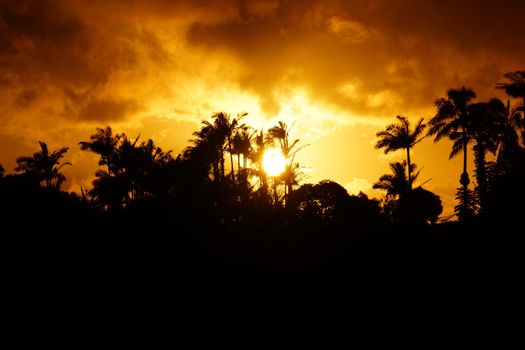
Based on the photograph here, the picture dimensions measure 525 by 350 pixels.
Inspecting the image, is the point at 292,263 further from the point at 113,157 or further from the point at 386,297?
the point at 113,157

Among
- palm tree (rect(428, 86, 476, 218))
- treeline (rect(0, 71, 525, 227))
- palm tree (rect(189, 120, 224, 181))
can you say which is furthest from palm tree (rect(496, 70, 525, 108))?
palm tree (rect(189, 120, 224, 181))

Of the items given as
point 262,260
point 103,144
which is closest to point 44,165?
point 103,144

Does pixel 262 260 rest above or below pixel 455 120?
below

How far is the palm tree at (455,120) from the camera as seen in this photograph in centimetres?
3128

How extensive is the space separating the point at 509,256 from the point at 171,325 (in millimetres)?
10650

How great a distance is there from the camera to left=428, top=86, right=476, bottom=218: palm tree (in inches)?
1232

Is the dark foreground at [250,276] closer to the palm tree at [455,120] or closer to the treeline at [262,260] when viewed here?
the treeline at [262,260]

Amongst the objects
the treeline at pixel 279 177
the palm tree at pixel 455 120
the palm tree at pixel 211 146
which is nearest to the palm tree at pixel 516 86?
the treeline at pixel 279 177

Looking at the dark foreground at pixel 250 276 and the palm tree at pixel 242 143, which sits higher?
the palm tree at pixel 242 143

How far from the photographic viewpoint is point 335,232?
1897 cm

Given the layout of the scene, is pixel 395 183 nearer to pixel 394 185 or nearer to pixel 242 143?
pixel 394 185

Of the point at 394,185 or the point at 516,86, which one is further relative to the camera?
the point at 394,185

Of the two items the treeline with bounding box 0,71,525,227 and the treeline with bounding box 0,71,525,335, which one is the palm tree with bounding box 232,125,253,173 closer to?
the treeline with bounding box 0,71,525,227

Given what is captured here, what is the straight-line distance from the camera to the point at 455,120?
31547 mm
